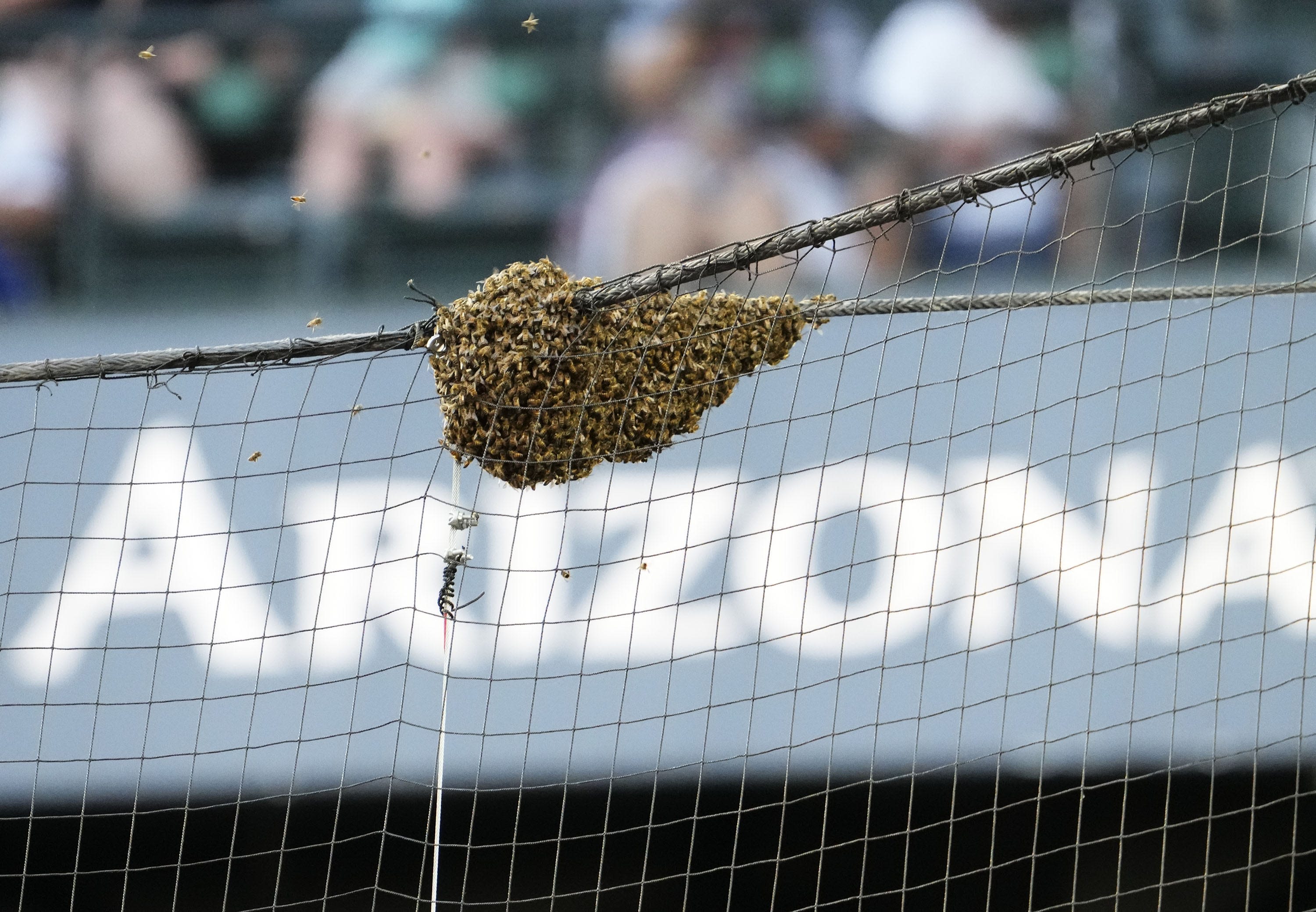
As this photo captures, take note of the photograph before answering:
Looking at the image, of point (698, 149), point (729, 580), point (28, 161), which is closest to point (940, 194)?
point (729, 580)

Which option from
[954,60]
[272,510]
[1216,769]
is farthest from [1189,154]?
[272,510]

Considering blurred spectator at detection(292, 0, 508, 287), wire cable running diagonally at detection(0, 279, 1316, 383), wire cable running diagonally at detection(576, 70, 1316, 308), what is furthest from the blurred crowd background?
wire cable running diagonally at detection(576, 70, 1316, 308)

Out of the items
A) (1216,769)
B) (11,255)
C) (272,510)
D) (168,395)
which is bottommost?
(1216,769)

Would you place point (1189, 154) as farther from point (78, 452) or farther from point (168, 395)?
point (78, 452)

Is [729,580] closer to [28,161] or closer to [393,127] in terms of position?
[393,127]

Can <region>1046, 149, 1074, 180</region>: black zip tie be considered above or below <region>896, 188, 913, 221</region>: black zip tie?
above

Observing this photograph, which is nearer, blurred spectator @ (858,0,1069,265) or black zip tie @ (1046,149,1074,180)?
black zip tie @ (1046,149,1074,180)

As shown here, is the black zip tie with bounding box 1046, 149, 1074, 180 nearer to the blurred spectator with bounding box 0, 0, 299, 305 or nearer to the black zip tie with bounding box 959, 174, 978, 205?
the black zip tie with bounding box 959, 174, 978, 205
